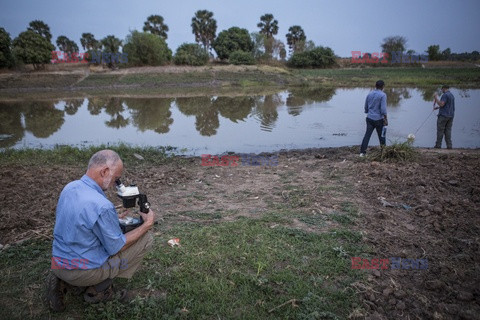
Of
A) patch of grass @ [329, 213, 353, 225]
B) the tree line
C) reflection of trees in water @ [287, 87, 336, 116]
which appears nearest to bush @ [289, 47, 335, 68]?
the tree line

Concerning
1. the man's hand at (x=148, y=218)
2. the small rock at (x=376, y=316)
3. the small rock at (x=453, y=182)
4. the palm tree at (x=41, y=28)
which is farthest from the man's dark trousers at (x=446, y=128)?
the palm tree at (x=41, y=28)

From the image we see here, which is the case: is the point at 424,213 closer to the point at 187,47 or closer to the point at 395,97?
the point at 395,97

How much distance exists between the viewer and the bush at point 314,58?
61.8 metres

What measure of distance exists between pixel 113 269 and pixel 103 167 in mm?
985

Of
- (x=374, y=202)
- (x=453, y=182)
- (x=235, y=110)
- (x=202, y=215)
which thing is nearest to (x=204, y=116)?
(x=235, y=110)

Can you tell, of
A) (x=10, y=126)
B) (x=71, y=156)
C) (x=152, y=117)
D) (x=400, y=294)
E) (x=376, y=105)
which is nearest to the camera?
(x=400, y=294)

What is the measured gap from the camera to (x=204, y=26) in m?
67.9

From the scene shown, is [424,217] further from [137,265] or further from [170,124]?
[170,124]

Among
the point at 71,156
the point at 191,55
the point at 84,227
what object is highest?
the point at 191,55

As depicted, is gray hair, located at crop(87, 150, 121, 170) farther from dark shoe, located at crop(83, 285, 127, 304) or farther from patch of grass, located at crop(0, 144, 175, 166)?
patch of grass, located at crop(0, 144, 175, 166)

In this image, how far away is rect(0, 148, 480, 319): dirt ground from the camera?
3000 mm

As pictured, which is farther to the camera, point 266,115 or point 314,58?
point 314,58

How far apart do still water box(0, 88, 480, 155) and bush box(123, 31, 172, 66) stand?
112 ft

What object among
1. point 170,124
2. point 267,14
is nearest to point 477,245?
point 170,124
